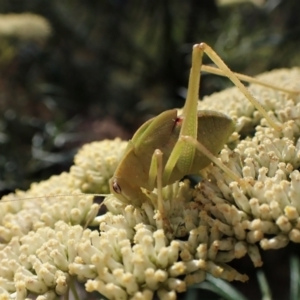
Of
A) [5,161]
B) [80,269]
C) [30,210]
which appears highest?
[5,161]

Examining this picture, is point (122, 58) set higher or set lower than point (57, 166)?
higher

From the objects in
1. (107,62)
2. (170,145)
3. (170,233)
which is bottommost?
(170,233)

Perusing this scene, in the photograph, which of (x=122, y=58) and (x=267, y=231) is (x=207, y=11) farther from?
(x=267, y=231)

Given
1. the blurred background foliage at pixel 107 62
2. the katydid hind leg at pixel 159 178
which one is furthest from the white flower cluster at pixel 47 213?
the blurred background foliage at pixel 107 62

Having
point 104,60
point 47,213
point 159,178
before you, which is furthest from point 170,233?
point 104,60

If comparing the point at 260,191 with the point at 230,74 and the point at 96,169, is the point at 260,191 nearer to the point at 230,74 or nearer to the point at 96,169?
the point at 230,74

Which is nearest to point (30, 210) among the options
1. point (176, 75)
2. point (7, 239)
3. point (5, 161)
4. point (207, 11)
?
point (7, 239)

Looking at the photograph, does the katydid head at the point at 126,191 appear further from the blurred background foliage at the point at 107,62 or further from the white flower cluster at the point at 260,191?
the blurred background foliage at the point at 107,62
